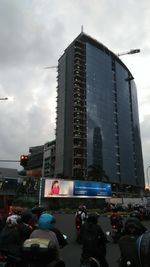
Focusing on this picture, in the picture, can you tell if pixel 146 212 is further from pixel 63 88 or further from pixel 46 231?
pixel 63 88

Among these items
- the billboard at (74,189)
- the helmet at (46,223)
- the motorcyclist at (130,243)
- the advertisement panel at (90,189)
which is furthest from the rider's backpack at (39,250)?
the advertisement panel at (90,189)

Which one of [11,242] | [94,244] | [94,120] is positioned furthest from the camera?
[94,120]

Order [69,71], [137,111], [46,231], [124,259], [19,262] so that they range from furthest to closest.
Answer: [137,111] → [69,71] → [19,262] → [46,231] → [124,259]

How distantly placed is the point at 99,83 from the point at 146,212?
335ft

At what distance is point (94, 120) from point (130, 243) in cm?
11742

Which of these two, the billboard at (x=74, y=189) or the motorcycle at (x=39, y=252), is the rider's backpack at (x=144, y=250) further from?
the billboard at (x=74, y=189)

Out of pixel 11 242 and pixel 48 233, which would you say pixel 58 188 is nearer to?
pixel 11 242

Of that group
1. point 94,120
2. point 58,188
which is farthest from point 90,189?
point 94,120

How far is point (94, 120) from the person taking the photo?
121125 millimetres

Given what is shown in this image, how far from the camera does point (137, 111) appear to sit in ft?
549

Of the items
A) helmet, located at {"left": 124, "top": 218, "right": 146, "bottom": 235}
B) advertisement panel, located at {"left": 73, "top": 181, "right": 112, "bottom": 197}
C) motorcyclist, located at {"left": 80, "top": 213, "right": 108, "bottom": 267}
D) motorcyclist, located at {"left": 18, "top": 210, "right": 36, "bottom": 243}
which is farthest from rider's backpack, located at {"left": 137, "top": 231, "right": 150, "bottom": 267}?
advertisement panel, located at {"left": 73, "top": 181, "right": 112, "bottom": 197}

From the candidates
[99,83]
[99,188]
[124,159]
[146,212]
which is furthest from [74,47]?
[146,212]

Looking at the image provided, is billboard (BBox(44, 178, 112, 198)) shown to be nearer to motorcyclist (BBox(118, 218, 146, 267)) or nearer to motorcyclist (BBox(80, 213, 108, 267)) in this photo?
motorcyclist (BBox(80, 213, 108, 267))

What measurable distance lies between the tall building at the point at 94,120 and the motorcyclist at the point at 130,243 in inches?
4119
